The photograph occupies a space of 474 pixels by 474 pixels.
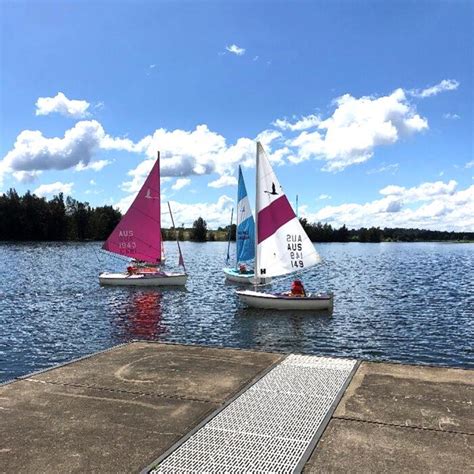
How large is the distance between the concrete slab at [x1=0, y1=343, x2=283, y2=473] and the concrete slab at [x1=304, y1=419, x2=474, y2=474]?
2089 millimetres

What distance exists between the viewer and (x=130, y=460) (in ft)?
20.6

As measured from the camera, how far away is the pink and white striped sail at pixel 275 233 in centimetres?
2938

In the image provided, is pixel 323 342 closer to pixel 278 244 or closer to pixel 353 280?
pixel 278 244

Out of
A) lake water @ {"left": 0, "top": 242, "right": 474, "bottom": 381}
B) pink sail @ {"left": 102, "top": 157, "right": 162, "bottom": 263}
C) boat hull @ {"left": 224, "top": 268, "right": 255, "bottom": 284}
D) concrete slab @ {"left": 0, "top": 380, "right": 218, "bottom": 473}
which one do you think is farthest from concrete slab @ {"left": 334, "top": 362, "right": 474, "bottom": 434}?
pink sail @ {"left": 102, "top": 157, "right": 162, "bottom": 263}

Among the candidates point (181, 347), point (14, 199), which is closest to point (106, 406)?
point (181, 347)

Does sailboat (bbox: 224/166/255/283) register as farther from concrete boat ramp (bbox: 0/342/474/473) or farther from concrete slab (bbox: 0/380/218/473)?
concrete slab (bbox: 0/380/218/473)

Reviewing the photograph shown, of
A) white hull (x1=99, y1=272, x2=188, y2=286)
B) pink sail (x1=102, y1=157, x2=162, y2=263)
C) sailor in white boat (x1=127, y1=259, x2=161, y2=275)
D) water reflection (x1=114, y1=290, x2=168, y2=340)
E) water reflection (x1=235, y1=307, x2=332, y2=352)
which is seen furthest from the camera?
sailor in white boat (x1=127, y1=259, x2=161, y2=275)

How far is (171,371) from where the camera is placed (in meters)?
10.4

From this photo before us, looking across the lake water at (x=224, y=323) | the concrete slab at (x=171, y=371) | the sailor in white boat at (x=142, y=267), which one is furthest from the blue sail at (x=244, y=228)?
the concrete slab at (x=171, y=371)

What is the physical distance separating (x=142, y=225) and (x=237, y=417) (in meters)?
37.7

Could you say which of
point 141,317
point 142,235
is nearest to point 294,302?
point 141,317

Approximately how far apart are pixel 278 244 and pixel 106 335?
456 inches

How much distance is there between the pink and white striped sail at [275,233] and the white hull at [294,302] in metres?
1.47

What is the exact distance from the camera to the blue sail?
45.1m
